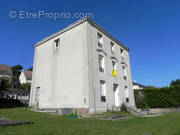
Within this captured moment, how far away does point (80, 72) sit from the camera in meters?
11.7

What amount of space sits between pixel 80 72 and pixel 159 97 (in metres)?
12.0

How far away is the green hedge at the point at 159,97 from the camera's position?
53.2 ft

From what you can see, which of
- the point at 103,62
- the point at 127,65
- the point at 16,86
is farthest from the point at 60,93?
the point at 16,86

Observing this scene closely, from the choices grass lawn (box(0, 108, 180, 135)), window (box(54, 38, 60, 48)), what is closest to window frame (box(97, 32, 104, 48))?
window (box(54, 38, 60, 48))

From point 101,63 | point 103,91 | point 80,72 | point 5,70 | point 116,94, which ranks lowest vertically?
point 116,94

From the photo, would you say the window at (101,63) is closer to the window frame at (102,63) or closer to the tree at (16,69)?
the window frame at (102,63)

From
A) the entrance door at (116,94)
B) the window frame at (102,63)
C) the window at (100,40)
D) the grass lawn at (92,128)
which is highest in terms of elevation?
the window at (100,40)

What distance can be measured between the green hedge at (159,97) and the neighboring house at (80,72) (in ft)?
9.64

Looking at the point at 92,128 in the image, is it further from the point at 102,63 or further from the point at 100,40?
the point at 100,40

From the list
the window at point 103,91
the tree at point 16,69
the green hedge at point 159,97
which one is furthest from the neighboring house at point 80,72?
the tree at point 16,69

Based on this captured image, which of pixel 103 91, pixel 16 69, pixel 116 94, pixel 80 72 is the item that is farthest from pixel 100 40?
pixel 16 69

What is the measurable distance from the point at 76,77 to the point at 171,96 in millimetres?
12641

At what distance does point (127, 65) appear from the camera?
18516 mm

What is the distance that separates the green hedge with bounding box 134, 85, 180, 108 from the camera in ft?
53.2
